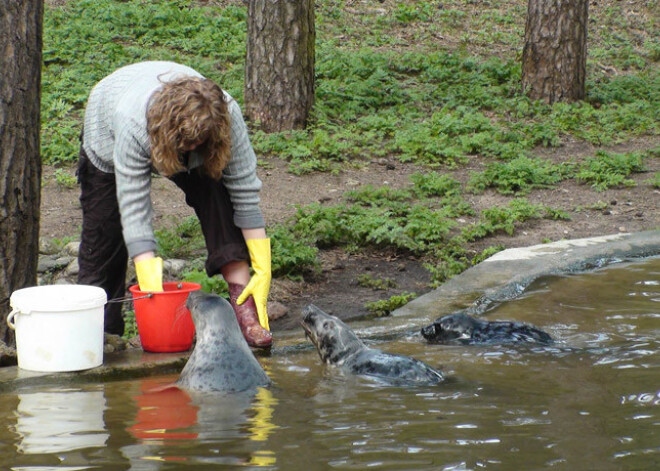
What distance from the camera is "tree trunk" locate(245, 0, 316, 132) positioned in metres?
11.3

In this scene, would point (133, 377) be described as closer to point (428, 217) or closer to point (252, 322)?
point (252, 322)

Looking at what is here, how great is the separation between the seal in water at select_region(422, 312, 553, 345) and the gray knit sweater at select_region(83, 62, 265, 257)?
4.51ft

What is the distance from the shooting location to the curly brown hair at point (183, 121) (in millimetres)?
4555

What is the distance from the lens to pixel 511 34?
16891 millimetres

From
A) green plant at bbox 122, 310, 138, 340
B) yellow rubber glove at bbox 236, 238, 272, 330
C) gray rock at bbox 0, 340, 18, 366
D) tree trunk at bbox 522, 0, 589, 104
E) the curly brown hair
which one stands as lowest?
green plant at bbox 122, 310, 138, 340

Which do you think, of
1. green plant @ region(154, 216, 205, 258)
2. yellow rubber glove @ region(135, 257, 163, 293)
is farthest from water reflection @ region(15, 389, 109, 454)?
green plant @ region(154, 216, 205, 258)

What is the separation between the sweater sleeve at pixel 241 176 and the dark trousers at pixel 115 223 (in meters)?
0.07

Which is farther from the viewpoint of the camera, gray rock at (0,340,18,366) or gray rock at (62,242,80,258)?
gray rock at (62,242,80,258)

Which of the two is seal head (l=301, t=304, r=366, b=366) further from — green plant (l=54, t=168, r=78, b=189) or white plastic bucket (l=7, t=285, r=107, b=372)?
green plant (l=54, t=168, r=78, b=189)

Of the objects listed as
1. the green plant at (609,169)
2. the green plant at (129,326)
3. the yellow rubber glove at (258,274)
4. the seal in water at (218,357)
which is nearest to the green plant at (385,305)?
the yellow rubber glove at (258,274)

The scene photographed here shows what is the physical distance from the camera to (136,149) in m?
4.82

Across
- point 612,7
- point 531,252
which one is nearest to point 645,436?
point 531,252

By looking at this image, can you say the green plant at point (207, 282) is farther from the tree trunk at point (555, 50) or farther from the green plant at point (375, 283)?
the tree trunk at point (555, 50)

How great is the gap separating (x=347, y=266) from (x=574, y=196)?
342cm
